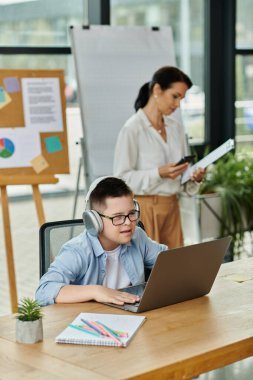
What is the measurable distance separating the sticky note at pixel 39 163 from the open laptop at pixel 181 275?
1.76 m

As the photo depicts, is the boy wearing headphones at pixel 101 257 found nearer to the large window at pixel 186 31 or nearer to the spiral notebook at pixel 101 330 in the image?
the spiral notebook at pixel 101 330

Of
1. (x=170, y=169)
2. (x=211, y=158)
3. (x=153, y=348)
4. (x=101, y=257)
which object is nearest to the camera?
(x=153, y=348)

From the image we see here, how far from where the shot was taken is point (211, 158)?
3949 mm

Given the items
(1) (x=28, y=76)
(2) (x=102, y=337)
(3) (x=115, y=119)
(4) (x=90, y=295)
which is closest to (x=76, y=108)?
(3) (x=115, y=119)

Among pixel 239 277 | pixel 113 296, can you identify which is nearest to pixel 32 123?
pixel 239 277

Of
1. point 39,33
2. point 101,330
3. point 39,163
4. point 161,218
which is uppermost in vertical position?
point 39,33

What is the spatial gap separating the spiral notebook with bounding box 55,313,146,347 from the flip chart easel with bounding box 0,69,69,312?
1.94 m

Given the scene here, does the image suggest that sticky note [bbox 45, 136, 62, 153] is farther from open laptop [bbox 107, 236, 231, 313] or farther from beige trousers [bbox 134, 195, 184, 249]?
open laptop [bbox 107, 236, 231, 313]

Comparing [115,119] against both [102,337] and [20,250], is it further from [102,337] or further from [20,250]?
[102,337]

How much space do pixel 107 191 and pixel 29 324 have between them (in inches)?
27.1

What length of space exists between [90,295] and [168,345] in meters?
0.46

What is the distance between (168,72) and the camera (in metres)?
4.14

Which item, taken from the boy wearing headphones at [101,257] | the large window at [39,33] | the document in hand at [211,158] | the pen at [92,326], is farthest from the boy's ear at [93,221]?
the large window at [39,33]

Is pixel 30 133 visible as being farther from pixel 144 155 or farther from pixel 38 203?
pixel 144 155
